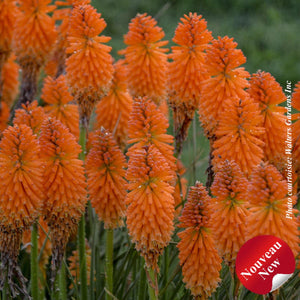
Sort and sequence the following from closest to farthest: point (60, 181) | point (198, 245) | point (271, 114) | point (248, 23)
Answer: point (198, 245), point (60, 181), point (271, 114), point (248, 23)

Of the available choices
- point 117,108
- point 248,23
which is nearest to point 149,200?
point 117,108

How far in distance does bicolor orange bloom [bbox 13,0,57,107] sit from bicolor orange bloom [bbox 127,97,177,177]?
155 centimetres

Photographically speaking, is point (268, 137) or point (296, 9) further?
point (296, 9)

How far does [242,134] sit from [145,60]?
1117 mm

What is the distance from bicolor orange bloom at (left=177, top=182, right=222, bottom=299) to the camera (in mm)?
→ 2412

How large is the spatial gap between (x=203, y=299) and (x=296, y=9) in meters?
8.43

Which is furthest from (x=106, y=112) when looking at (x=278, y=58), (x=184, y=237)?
(x=278, y=58)

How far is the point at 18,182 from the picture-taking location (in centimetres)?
266

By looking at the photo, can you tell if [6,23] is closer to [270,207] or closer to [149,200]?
[149,200]

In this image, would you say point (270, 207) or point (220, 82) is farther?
point (220, 82)

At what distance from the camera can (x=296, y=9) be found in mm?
10047

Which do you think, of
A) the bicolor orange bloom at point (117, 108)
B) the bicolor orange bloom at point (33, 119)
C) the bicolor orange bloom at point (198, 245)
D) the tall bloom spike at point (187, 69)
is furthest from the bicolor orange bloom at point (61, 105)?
the bicolor orange bloom at point (198, 245)

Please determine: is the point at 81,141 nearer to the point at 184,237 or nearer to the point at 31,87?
the point at 184,237

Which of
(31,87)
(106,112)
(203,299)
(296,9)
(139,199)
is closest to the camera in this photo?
(139,199)
